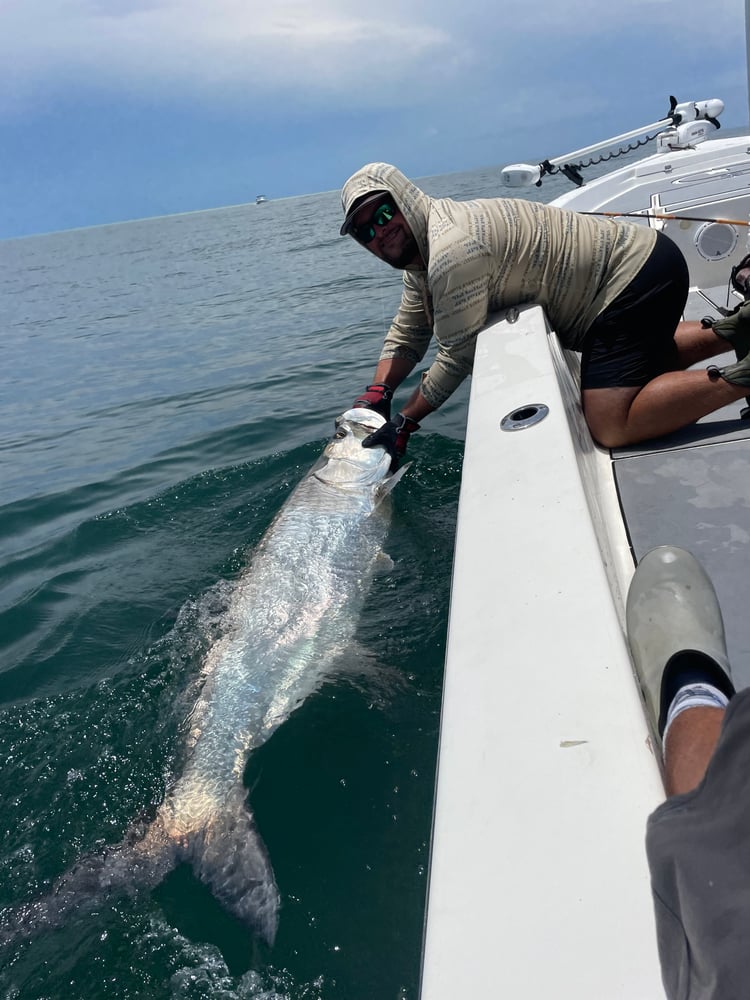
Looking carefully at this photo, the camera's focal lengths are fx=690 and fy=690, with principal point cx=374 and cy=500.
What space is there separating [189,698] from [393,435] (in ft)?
5.80

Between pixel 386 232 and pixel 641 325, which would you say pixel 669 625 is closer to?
pixel 641 325

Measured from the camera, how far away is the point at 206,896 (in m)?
2.24

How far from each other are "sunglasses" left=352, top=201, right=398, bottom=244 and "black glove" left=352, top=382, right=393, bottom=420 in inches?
43.9

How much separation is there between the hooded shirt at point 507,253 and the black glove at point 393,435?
602 millimetres

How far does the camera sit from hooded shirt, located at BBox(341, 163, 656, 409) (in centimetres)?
316

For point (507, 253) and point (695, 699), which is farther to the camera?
point (507, 253)

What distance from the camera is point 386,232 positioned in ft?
10.9

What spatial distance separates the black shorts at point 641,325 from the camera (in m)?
3.16

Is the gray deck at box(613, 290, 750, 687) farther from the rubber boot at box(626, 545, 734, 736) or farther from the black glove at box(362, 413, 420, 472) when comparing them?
the black glove at box(362, 413, 420, 472)

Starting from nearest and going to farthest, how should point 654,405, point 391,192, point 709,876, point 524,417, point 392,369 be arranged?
1. point 709,876
2. point 524,417
3. point 654,405
4. point 391,192
5. point 392,369

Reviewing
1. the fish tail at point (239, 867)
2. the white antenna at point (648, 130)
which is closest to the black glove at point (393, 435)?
the fish tail at point (239, 867)

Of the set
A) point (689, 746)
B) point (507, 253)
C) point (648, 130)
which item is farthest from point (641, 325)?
point (648, 130)

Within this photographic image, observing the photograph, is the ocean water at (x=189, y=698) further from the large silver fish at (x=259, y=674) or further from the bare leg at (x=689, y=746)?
the bare leg at (x=689, y=746)

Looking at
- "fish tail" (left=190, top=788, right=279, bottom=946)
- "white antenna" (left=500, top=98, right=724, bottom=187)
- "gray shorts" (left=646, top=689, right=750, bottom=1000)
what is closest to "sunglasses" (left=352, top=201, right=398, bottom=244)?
"fish tail" (left=190, top=788, right=279, bottom=946)
